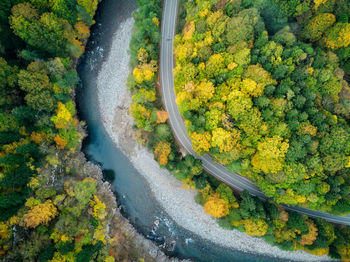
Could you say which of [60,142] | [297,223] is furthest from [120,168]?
[297,223]

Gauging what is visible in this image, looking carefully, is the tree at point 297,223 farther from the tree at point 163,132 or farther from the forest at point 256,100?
the tree at point 163,132

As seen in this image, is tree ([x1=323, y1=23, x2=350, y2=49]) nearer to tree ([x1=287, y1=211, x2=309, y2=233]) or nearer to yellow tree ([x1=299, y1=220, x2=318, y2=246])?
tree ([x1=287, y1=211, x2=309, y2=233])

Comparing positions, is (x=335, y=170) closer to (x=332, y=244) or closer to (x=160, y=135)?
(x=332, y=244)

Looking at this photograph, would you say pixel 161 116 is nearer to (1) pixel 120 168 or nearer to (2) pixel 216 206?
(1) pixel 120 168

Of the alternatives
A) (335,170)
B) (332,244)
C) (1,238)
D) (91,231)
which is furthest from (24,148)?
(332,244)

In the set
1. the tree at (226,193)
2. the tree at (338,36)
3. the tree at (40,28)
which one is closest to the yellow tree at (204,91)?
the tree at (226,193)
